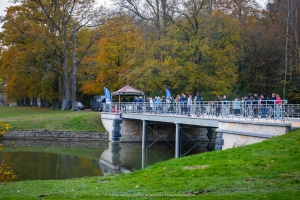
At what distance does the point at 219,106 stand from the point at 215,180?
40.6 feet

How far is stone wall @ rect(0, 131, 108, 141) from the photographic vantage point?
39069 mm

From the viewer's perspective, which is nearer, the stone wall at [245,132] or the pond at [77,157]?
the stone wall at [245,132]

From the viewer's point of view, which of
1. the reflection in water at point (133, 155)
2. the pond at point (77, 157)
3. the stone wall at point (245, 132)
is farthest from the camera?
the reflection in water at point (133, 155)

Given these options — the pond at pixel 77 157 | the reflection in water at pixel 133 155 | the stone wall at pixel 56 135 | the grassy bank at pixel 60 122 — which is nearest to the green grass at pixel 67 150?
the pond at pixel 77 157

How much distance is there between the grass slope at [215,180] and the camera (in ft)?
33.9

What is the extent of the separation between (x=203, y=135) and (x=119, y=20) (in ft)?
57.9

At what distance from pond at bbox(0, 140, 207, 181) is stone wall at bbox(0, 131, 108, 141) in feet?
3.31

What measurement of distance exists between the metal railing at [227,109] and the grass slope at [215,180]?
9.68 ft

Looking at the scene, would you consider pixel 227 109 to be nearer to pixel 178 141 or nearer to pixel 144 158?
pixel 178 141

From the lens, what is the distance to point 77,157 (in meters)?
29.6

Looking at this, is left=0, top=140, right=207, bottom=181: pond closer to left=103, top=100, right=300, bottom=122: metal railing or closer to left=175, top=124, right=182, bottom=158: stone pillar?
left=175, top=124, right=182, bottom=158: stone pillar

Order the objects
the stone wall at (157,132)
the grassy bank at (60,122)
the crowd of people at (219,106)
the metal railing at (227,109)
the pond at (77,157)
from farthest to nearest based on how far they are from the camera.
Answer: the grassy bank at (60,122), the stone wall at (157,132), the pond at (77,157), the crowd of people at (219,106), the metal railing at (227,109)

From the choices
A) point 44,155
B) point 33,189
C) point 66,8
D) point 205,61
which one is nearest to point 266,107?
point 33,189

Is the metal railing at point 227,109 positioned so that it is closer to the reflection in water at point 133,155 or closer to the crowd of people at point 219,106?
the crowd of people at point 219,106
